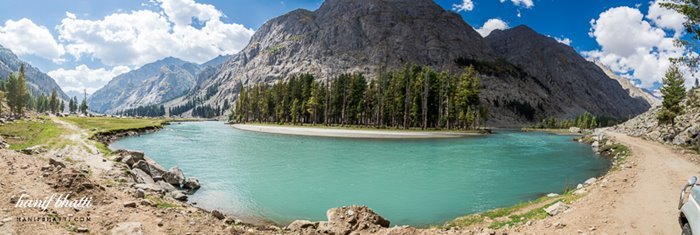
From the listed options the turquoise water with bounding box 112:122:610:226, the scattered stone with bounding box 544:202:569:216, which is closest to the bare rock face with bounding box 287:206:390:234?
the turquoise water with bounding box 112:122:610:226

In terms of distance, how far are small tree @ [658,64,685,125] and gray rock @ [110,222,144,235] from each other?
7974cm

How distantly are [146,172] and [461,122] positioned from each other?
8618 cm

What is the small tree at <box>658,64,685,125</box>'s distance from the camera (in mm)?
58656

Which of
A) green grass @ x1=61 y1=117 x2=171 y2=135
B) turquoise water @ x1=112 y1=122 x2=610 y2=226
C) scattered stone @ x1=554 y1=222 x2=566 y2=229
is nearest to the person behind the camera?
scattered stone @ x1=554 y1=222 x2=566 y2=229

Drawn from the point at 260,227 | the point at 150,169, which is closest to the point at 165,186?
the point at 150,169

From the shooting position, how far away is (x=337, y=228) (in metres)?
11.5

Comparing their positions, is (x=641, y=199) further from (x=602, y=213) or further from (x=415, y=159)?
(x=415, y=159)

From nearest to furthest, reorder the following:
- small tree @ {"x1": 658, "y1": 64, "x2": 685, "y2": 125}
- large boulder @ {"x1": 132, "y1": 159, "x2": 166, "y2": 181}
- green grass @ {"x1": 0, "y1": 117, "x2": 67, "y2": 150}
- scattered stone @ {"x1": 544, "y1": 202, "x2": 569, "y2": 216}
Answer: scattered stone @ {"x1": 544, "y1": 202, "x2": 569, "y2": 216} < large boulder @ {"x1": 132, "y1": 159, "x2": 166, "y2": 181} < green grass @ {"x1": 0, "y1": 117, "x2": 67, "y2": 150} < small tree @ {"x1": 658, "y1": 64, "x2": 685, "y2": 125}

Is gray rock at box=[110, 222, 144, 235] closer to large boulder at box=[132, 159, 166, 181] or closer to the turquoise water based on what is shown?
the turquoise water

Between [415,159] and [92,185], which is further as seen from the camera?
[415,159]

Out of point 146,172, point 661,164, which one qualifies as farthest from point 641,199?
point 146,172

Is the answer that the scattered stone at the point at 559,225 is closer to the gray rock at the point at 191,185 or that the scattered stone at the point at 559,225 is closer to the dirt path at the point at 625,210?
the dirt path at the point at 625,210

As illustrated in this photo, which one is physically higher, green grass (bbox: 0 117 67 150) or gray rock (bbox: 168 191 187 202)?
green grass (bbox: 0 117 67 150)

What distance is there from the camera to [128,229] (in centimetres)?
966
